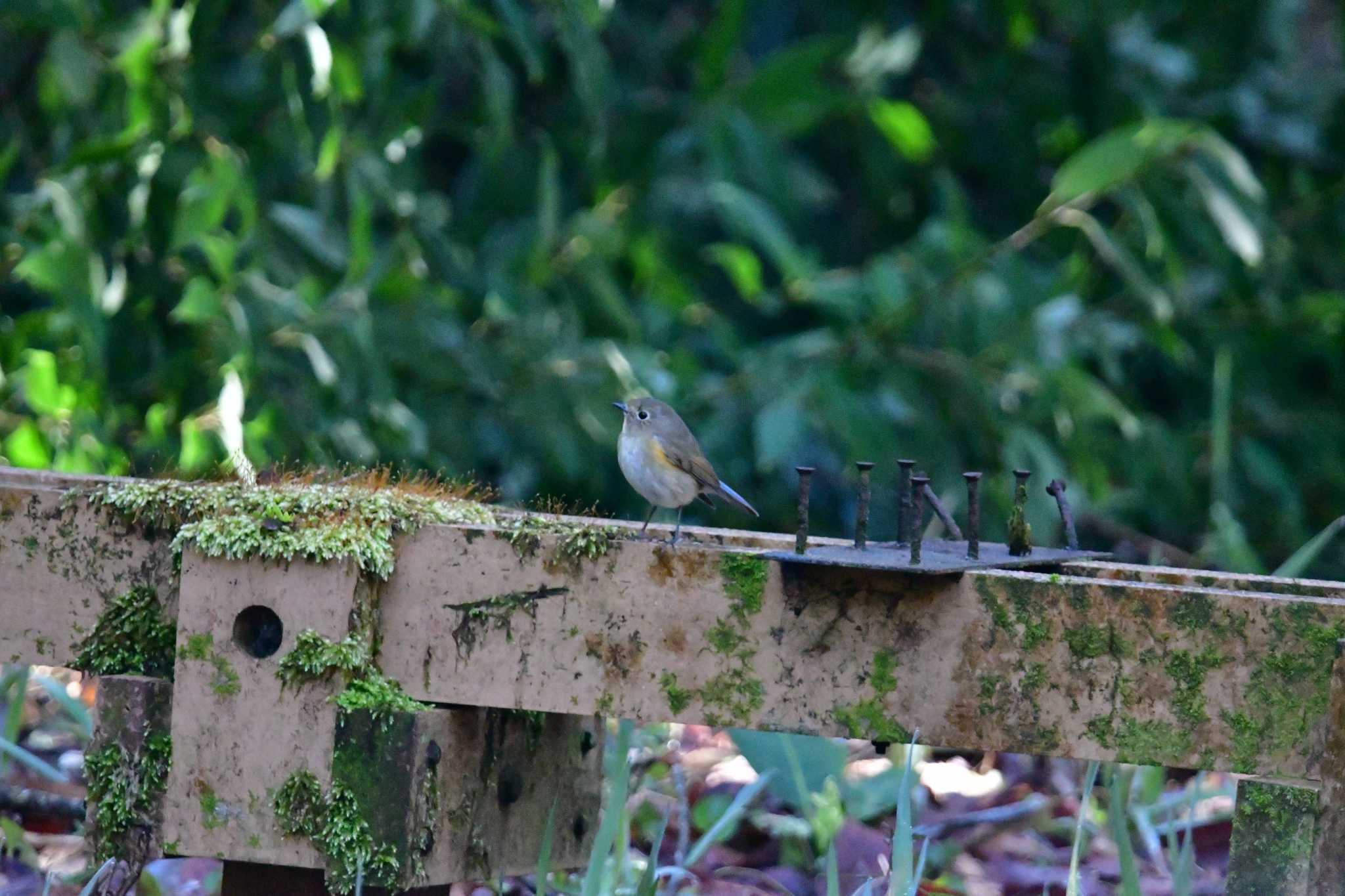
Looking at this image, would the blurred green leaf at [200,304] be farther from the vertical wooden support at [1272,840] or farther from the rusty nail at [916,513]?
the vertical wooden support at [1272,840]

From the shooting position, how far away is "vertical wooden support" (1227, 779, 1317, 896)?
1778 millimetres

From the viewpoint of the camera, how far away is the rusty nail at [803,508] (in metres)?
1.88

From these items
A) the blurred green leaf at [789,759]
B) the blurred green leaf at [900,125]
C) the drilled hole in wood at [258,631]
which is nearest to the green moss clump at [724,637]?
the drilled hole in wood at [258,631]

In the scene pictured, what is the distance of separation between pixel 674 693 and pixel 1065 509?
58 centimetres

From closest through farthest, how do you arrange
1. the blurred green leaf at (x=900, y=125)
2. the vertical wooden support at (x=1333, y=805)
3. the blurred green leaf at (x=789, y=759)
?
the vertical wooden support at (x=1333, y=805) < the blurred green leaf at (x=789, y=759) < the blurred green leaf at (x=900, y=125)

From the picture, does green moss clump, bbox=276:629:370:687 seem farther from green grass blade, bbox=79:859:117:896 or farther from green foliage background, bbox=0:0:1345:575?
green foliage background, bbox=0:0:1345:575

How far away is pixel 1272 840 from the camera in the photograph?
180cm

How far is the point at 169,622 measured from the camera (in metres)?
2.19

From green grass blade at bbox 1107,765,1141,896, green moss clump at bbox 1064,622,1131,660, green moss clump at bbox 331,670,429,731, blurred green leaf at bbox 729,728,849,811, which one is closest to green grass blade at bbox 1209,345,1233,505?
blurred green leaf at bbox 729,728,849,811

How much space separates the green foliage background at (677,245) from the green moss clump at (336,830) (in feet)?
4.84

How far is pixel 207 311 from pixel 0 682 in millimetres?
1019

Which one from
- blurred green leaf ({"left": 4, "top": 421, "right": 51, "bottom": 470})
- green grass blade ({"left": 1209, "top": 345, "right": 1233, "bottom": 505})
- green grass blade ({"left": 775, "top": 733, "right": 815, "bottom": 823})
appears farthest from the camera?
green grass blade ({"left": 1209, "top": 345, "right": 1233, "bottom": 505})

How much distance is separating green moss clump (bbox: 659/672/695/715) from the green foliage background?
1690 millimetres

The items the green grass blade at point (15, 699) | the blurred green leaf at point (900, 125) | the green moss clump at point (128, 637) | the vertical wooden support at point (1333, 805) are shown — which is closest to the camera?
the vertical wooden support at point (1333, 805)
